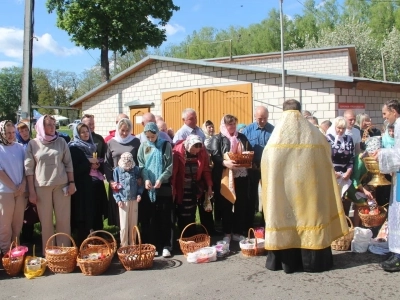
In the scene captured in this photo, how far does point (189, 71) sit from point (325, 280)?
11305 mm

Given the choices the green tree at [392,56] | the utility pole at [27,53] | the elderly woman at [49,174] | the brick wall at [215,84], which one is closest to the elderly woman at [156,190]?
the elderly woman at [49,174]

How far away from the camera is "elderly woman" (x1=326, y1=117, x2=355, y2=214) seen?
6.58 meters

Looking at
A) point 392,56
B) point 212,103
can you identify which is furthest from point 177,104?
point 392,56

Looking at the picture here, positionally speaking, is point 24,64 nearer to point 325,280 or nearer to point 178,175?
point 178,175

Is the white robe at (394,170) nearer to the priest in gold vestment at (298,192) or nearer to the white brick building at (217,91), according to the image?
the priest in gold vestment at (298,192)

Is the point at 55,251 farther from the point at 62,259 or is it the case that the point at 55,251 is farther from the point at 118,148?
the point at 118,148

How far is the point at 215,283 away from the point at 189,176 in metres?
1.67

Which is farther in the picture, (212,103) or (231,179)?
(212,103)

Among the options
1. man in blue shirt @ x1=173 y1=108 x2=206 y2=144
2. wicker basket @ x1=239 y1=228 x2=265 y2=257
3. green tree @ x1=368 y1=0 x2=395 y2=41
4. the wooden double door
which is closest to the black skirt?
wicker basket @ x1=239 y1=228 x2=265 y2=257

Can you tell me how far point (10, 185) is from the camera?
5.48 m

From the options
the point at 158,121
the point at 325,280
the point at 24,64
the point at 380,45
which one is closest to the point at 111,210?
the point at 158,121

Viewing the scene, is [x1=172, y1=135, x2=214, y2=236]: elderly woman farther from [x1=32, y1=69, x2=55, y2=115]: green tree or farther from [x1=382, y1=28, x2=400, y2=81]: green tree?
[x1=32, y1=69, x2=55, y2=115]: green tree

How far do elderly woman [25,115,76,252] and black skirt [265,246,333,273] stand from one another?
8.86 feet

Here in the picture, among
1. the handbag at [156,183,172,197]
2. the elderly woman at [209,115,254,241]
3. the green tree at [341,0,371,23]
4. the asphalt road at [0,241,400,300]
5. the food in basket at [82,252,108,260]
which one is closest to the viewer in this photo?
the asphalt road at [0,241,400,300]
